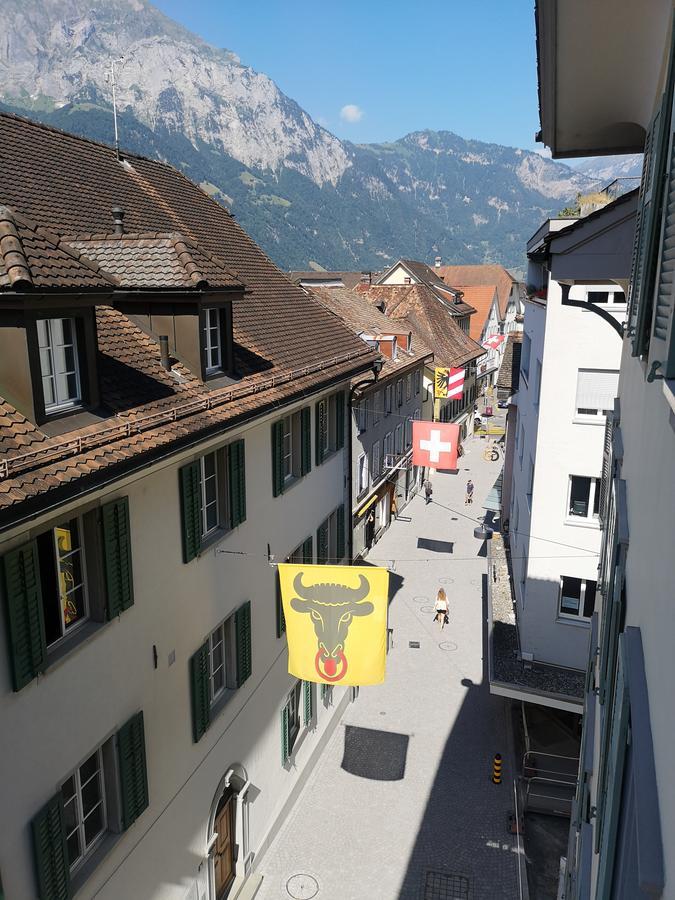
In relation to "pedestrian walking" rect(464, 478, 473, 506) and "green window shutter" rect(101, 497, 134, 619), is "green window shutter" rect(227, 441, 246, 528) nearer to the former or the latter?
"green window shutter" rect(101, 497, 134, 619)

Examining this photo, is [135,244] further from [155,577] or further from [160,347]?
[155,577]

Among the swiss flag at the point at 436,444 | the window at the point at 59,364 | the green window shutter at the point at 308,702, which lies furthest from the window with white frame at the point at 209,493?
the swiss flag at the point at 436,444

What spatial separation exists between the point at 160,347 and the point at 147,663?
395 cm

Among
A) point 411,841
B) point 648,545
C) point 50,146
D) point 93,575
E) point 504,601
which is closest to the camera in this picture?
point 648,545

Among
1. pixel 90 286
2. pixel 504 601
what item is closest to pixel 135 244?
pixel 90 286

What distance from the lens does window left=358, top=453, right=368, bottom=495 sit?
25.9m

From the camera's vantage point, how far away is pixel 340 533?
16.5 m

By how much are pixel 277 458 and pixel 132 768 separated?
5.58 metres

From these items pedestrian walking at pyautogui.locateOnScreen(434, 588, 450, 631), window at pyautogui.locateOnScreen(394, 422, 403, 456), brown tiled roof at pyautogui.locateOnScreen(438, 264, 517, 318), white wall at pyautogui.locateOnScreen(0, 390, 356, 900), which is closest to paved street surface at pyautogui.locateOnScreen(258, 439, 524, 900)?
pedestrian walking at pyautogui.locateOnScreen(434, 588, 450, 631)

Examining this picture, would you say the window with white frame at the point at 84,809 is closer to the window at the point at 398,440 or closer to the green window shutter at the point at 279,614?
the green window shutter at the point at 279,614

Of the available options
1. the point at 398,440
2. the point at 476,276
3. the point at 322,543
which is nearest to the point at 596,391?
the point at 322,543

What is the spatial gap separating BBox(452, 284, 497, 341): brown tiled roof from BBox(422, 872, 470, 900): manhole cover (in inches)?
2238

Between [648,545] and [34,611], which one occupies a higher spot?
[648,545]

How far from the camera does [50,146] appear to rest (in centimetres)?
1111
